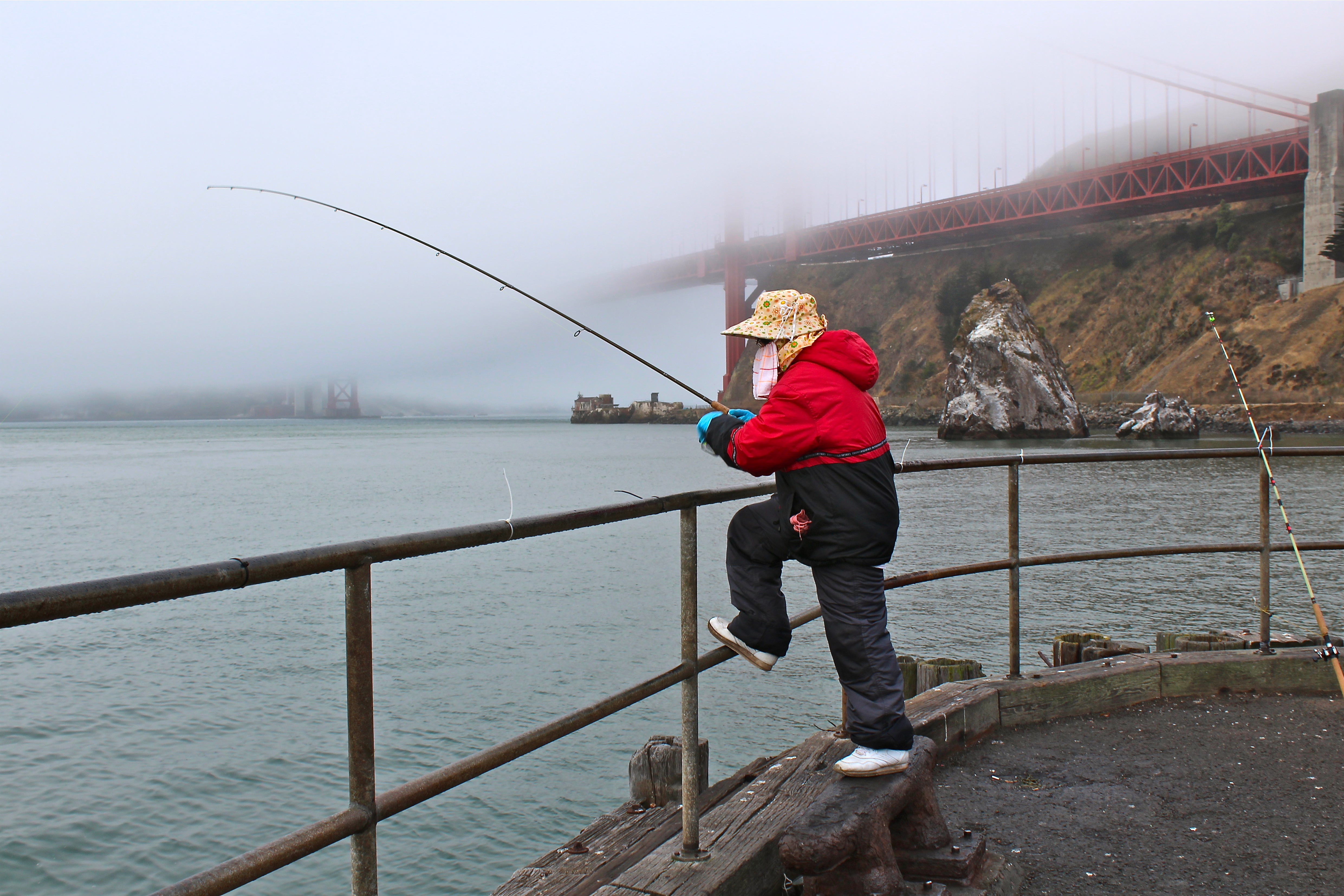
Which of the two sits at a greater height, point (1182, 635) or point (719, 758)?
point (1182, 635)

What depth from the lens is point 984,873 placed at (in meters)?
2.59

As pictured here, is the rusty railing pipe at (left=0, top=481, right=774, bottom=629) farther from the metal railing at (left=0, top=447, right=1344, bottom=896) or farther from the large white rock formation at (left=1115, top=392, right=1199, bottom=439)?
the large white rock formation at (left=1115, top=392, right=1199, bottom=439)

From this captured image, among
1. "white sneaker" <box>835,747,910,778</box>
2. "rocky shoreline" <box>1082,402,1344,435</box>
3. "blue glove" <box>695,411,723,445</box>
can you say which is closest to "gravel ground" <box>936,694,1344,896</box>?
"white sneaker" <box>835,747,910,778</box>

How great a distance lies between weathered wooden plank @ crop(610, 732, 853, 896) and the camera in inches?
97.0

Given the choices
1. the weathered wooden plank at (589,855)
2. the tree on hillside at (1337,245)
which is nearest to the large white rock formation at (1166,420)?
the tree on hillside at (1337,245)

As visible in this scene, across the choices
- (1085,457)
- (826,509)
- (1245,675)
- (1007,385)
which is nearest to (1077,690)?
(1245,675)

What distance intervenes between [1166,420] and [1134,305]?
36301 millimetres

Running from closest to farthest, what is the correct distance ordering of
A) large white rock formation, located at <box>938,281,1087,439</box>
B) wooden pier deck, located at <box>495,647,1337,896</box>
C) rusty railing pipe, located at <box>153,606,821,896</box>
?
rusty railing pipe, located at <box>153,606,821,896</box> < wooden pier deck, located at <box>495,647,1337,896</box> < large white rock formation, located at <box>938,281,1087,439</box>

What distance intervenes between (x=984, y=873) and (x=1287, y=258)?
287ft

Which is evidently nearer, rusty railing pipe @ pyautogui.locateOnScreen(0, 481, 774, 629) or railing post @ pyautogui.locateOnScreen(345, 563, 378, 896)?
rusty railing pipe @ pyautogui.locateOnScreen(0, 481, 774, 629)

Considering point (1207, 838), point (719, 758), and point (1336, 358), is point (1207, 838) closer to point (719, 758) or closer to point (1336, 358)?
point (719, 758)

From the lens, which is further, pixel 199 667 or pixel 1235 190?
pixel 1235 190

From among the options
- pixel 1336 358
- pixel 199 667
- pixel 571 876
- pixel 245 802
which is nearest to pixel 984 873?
pixel 571 876

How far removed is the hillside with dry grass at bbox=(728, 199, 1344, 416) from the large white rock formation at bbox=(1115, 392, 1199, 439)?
5.39 meters
